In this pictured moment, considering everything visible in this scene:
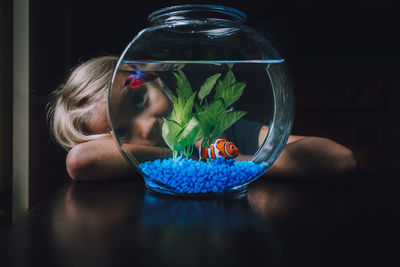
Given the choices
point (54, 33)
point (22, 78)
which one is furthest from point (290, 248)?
point (54, 33)

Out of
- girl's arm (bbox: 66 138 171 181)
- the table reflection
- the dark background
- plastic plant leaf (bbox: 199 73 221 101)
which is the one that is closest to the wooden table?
the table reflection

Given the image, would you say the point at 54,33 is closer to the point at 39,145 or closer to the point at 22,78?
the point at 22,78

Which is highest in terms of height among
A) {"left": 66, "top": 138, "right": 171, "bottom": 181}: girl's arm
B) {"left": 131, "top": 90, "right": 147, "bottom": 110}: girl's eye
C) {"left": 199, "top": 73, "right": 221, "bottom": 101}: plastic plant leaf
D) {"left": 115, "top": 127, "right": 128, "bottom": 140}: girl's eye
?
{"left": 199, "top": 73, "right": 221, "bottom": 101}: plastic plant leaf

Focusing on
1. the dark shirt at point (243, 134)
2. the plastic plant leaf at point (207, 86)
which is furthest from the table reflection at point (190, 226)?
the plastic plant leaf at point (207, 86)

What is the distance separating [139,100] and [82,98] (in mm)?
335

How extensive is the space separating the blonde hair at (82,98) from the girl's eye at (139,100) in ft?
0.82

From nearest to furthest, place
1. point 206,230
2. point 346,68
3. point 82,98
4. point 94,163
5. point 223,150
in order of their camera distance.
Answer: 1. point 206,230
2. point 223,150
3. point 94,163
4. point 82,98
5. point 346,68

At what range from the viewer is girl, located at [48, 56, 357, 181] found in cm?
68

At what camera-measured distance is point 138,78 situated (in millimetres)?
682

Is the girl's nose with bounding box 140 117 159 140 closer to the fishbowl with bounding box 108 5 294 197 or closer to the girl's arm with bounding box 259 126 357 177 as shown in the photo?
the fishbowl with bounding box 108 5 294 197

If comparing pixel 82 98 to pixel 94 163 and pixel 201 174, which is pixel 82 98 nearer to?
pixel 94 163

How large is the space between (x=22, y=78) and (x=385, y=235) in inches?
65.1

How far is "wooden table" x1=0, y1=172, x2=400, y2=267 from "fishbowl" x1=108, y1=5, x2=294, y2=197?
2.5 inches

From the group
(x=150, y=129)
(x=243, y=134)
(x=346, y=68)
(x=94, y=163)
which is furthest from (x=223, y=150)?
(x=346, y=68)
